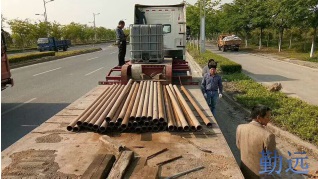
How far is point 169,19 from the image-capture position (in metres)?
12.6

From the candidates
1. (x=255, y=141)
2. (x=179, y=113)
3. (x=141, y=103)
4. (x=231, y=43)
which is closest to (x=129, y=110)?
(x=141, y=103)

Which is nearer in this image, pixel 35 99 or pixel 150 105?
pixel 150 105

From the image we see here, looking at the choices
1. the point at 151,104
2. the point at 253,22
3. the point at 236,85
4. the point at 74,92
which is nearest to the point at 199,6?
the point at 253,22

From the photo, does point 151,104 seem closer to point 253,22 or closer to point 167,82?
point 167,82

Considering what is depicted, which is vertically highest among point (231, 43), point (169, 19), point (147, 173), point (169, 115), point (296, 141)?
point (169, 19)

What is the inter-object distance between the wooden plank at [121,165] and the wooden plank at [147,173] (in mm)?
133

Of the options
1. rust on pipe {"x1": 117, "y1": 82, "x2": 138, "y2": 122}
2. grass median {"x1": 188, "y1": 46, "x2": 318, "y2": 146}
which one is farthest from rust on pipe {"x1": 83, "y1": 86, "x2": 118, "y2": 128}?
grass median {"x1": 188, "y1": 46, "x2": 318, "y2": 146}

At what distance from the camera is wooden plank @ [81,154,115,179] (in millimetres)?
2945

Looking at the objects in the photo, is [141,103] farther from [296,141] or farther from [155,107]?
[296,141]

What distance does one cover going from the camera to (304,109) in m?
8.10

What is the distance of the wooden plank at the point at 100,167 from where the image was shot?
2.95 metres

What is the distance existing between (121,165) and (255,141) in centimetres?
183

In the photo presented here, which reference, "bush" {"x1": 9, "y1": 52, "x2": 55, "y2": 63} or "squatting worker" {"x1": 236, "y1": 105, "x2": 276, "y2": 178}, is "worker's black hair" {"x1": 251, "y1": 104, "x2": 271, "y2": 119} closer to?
"squatting worker" {"x1": 236, "y1": 105, "x2": 276, "y2": 178}

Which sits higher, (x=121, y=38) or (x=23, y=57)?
(x=121, y=38)
